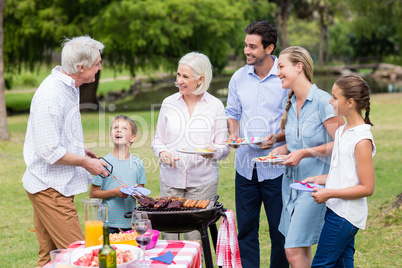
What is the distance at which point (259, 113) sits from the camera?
4172mm

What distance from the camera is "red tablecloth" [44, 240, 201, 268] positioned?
2844 mm

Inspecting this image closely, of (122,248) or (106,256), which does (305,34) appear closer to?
(122,248)

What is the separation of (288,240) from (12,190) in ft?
20.7

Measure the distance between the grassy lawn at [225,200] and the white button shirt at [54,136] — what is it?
78.3 inches

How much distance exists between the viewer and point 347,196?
122 inches

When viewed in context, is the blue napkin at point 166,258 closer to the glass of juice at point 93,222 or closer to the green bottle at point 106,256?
the glass of juice at point 93,222

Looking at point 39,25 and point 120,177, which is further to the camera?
point 39,25

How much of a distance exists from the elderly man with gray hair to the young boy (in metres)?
0.43

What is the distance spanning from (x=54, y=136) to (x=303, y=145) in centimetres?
178

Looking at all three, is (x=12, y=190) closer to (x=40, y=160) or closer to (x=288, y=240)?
(x=40, y=160)

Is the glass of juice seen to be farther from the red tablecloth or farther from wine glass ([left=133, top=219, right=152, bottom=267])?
wine glass ([left=133, top=219, right=152, bottom=267])

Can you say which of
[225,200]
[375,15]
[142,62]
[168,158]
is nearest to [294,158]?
[168,158]

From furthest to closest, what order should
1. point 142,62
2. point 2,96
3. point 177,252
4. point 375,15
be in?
point 375,15, point 142,62, point 2,96, point 177,252

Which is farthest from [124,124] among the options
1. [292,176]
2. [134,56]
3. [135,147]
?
[134,56]
